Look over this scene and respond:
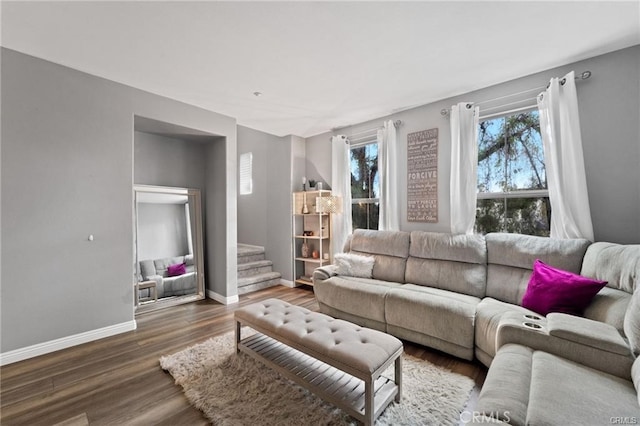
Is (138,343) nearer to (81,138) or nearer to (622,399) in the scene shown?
(81,138)

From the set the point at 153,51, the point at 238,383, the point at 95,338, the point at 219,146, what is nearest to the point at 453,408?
the point at 238,383

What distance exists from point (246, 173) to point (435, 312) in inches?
185

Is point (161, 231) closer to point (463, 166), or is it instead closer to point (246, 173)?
point (246, 173)

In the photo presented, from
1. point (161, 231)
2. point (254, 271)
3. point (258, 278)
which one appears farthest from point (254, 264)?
point (161, 231)

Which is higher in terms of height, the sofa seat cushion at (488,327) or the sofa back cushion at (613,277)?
the sofa back cushion at (613,277)

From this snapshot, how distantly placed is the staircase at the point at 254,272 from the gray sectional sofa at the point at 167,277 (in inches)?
29.7

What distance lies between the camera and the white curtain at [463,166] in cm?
304

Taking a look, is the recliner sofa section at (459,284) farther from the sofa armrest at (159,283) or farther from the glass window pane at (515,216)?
the sofa armrest at (159,283)

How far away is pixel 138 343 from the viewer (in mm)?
2639

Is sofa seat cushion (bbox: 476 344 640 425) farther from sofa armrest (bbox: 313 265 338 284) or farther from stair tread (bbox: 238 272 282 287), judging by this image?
stair tread (bbox: 238 272 282 287)

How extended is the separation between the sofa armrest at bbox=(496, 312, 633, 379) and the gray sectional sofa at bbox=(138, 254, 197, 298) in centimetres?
383

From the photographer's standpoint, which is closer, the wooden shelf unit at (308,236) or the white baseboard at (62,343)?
the white baseboard at (62,343)

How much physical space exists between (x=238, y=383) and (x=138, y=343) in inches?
55.0

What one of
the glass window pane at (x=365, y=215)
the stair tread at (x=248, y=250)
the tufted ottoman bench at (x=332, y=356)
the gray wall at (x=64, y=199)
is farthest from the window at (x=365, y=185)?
the gray wall at (x=64, y=199)
